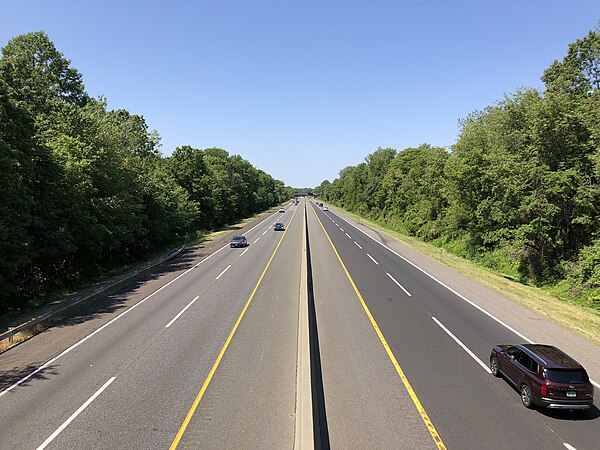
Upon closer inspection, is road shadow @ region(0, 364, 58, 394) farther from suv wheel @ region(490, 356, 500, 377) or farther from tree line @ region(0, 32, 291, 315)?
suv wheel @ region(490, 356, 500, 377)

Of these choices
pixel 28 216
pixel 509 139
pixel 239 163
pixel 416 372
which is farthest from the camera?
pixel 239 163

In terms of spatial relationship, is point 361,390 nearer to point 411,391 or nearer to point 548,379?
point 411,391

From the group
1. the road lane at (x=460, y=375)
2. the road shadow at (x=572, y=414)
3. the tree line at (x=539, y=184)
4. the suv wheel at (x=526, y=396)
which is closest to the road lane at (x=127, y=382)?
the road lane at (x=460, y=375)

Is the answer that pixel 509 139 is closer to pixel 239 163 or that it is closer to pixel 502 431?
pixel 502 431

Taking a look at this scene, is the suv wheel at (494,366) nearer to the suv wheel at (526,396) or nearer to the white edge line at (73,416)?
the suv wheel at (526,396)

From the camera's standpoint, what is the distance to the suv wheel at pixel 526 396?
9852 millimetres

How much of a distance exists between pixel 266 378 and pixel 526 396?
6.99 meters

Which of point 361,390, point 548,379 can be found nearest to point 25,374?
point 361,390

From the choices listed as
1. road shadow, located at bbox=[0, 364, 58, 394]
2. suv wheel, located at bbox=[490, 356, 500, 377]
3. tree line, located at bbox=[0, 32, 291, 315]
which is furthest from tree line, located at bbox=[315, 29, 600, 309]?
tree line, located at bbox=[0, 32, 291, 315]

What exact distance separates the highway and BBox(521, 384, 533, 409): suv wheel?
0.61 feet

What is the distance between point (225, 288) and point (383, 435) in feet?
53.1

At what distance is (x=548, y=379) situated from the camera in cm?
954

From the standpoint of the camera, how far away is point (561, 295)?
25922 millimetres

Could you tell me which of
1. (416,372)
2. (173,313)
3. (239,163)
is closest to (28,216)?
(173,313)
